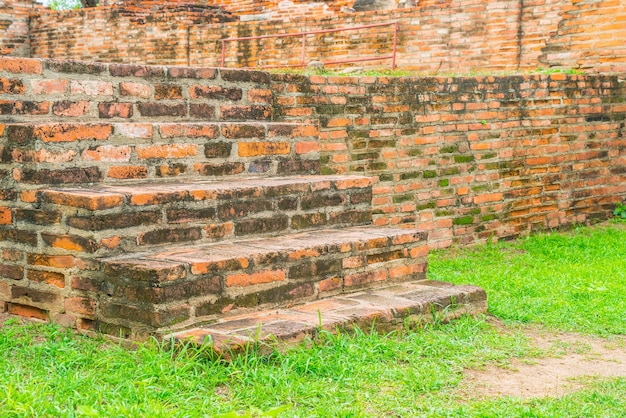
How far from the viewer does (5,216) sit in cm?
354

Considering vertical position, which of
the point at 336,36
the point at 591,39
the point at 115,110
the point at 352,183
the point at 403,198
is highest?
the point at 336,36

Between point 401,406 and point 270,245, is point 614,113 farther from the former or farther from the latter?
point 401,406

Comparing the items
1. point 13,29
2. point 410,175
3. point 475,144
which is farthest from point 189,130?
point 13,29

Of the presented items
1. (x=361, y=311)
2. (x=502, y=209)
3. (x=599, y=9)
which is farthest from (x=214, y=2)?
(x=361, y=311)

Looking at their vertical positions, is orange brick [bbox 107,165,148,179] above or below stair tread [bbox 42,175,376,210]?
above

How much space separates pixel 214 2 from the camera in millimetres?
16219

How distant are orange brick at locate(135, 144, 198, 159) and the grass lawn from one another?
35.6 inches

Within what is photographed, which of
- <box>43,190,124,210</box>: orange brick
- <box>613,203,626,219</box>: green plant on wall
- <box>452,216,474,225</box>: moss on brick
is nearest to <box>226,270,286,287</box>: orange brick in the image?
<box>43,190,124,210</box>: orange brick

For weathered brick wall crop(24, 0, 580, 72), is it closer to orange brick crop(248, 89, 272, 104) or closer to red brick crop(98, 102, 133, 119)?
orange brick crop(248, 89, 272, 104)

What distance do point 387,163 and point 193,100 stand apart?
7.86ft

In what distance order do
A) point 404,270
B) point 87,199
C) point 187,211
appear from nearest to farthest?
point 87,199 < point 187,211 < point 404,270

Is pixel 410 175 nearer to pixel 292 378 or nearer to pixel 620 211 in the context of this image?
Answer: pixel 620 211

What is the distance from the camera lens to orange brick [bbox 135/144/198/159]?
3809 millimetres

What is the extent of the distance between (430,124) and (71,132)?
3.69 m
